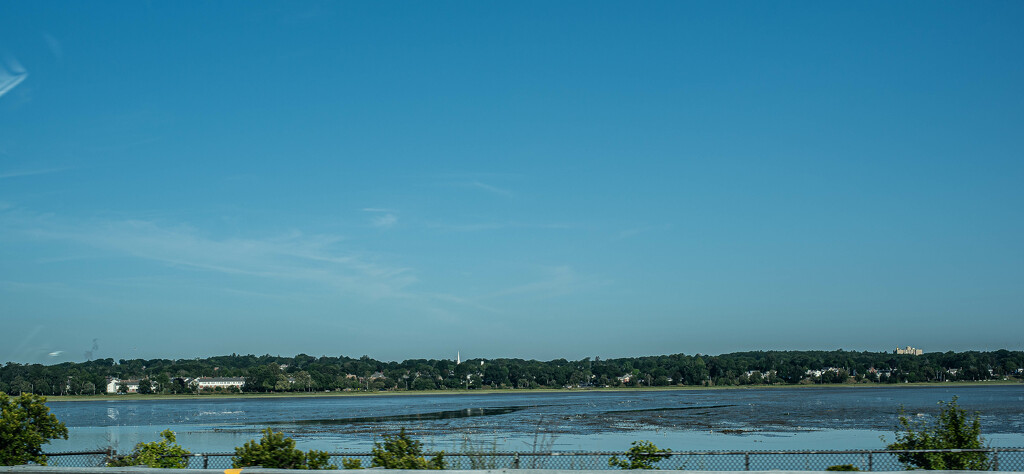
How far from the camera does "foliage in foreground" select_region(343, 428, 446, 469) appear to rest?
12.9 meters

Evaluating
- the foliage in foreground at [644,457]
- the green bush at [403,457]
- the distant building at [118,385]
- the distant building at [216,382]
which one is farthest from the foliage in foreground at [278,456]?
the distant building at [216,382]

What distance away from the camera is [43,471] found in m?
9.31

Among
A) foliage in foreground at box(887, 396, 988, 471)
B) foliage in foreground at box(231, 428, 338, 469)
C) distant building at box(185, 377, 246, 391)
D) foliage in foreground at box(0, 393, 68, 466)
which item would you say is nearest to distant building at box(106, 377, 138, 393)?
distant building at box(185, 377, 246, 391)

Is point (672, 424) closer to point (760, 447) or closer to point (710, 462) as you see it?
point (760, 447)

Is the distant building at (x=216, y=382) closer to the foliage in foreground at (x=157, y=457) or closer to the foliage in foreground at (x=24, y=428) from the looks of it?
the foliage in foreground at (x=24, y=428)

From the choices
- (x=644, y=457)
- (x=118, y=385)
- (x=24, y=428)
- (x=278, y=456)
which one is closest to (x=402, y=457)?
(x=278, y=456)

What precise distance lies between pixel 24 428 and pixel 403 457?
22.1ft

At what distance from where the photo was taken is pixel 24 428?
573 inches

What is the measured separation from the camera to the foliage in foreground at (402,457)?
12.9 m

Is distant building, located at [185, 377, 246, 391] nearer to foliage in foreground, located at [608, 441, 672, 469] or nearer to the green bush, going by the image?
the green bush

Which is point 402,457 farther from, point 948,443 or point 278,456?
point 948,443

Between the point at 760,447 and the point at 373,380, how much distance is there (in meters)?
164

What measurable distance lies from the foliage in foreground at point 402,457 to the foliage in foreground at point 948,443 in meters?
7.71

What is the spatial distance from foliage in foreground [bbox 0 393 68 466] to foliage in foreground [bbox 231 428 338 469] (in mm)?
4046
